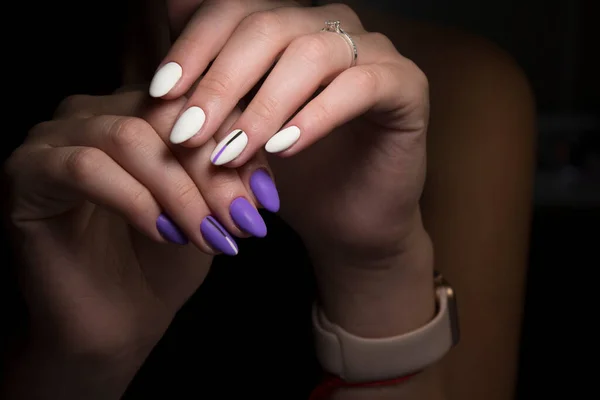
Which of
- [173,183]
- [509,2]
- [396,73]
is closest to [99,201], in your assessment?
[173,183]

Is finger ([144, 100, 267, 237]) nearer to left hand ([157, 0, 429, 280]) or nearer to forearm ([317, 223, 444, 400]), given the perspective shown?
left hand ([157, 0, 429, 280])

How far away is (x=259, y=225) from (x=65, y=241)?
172 millimetres

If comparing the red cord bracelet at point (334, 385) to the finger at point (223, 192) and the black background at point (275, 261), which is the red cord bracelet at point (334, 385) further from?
the finger at point (223, 192)

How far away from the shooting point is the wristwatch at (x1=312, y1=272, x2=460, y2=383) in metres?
0.60

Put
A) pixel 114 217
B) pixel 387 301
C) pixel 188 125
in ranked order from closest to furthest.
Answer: pixel 188 125
pixel 114 217
pixel 387 301

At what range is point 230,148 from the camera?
1.20 feet

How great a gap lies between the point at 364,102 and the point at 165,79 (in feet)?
0.38

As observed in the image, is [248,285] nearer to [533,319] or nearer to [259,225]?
[259,225]

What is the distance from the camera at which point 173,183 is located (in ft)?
1.24

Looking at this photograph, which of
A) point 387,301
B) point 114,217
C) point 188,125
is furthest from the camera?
point 387,301

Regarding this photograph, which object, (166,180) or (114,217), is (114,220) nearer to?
(114,217)

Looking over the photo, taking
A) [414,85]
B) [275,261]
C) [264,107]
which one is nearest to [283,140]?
[264,107]

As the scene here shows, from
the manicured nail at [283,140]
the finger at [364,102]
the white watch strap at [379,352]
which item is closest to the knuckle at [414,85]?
the finger at [364,102]

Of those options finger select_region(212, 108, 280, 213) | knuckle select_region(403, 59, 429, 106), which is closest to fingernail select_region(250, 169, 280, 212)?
finger select_region(212, 108, 280, 213)
